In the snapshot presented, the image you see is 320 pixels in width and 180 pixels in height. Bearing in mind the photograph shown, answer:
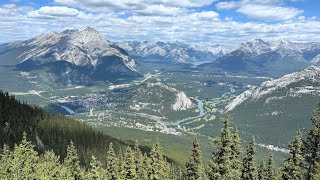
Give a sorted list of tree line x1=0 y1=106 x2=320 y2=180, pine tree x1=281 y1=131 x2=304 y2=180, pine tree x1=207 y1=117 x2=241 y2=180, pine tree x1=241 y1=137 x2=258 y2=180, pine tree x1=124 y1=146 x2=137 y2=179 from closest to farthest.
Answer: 1. tree line x1=0 y1=106 x2=320 y2=180
2. pine tree x1=207 y1=117 x2=241 y2=180
3. pine tree x1=281 y1=131 x2=304 y2=180
4. pine tree x1=241 y1=137 x2=258 y2=180
5. pine tree x1=124 y1=146 x2=137 y2=179

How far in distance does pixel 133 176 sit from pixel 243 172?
19.5 m

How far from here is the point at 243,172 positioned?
70750mm

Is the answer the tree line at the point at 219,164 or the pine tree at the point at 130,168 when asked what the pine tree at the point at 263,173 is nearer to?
the tree line at the point at 219,164

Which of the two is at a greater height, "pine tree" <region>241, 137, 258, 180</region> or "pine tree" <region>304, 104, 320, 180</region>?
"pine tree" <region>304, 104, 320, 180</region>

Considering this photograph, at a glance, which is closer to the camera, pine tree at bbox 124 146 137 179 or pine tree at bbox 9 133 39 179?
pine tree at bbox 124 146 137 179

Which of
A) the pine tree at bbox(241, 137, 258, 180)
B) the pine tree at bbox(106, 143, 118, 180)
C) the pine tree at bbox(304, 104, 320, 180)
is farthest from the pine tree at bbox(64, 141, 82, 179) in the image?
the pine tree at bbox(304, 104, 320, 180)

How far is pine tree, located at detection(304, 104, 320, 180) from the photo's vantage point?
1890 inches

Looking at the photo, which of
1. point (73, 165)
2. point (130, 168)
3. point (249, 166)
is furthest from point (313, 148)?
point (73, 165)

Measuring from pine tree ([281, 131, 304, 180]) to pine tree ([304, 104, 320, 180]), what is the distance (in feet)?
10.8

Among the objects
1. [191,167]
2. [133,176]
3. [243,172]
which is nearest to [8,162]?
[133,176]

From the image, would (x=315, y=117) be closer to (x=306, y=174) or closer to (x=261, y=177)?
(x=306, y=174)

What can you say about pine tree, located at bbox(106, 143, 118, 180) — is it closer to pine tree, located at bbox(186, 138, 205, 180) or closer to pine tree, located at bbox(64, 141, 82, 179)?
pine tree, located at bbox(64, 141, 82, 179)

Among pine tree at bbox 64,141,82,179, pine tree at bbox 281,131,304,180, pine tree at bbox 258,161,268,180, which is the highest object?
pine tree at bbox 281,131,304,180

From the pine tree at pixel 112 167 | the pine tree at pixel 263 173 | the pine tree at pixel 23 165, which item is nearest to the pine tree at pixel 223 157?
the pine tree at pixel 263 173
